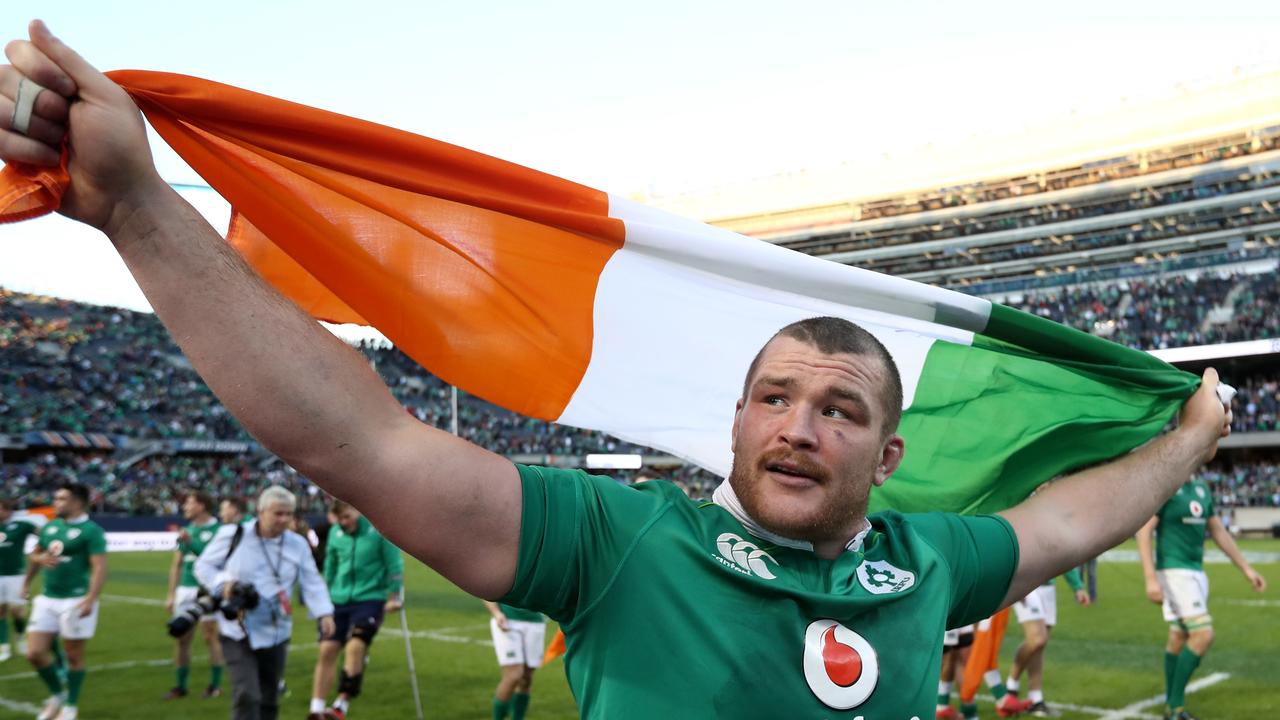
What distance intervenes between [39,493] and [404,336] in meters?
45.5

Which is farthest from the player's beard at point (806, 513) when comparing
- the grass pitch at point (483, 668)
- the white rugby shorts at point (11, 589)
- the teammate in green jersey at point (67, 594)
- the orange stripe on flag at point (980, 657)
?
the white rugby shorts at point (11, 589)

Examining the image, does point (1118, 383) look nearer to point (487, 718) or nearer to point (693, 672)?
point (693, 672)

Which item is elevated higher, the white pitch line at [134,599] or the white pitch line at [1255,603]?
the white pitch line at [1255,603]

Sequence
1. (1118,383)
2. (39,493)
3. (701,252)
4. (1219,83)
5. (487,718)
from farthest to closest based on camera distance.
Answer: (1219,83), (39,493), (487,718), (1118,383), (701,252)

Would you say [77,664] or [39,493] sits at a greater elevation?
[77,664]

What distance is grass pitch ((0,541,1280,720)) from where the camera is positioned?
1052cm

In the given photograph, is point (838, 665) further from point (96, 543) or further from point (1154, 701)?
point (96, 543)

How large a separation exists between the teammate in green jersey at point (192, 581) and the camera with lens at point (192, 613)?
3.40m

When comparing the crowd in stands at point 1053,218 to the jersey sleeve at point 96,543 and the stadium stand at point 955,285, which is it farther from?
the jersey sleeve at point 96,543

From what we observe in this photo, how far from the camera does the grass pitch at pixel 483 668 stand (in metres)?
10.5

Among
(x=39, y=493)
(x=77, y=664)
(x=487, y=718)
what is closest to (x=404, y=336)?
(x=487, y=718)

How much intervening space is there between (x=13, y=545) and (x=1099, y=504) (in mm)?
13609

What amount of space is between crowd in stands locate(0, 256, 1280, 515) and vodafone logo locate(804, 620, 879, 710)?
38.4 meters

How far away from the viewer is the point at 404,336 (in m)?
2.33
